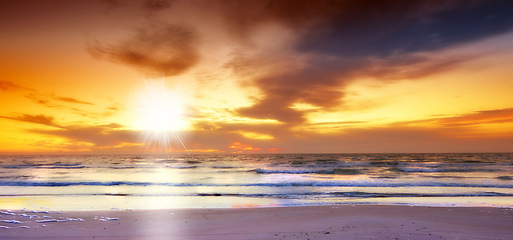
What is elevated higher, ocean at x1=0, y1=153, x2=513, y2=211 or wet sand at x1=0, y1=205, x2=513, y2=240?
wet sand at x1=0, y1=205, x2=513, y2=240

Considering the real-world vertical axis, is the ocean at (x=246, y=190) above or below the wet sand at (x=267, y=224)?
below

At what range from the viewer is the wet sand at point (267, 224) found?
27.9 ft

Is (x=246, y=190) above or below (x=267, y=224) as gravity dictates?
below

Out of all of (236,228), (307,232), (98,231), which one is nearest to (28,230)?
(98,231)

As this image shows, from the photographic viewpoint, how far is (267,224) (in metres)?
9.76

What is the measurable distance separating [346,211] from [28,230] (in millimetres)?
11433

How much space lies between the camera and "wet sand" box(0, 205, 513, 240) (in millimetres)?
8508

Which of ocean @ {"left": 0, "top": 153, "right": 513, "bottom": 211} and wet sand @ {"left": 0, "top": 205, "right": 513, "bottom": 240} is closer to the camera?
wet sand @ {"left": 0, "top": 205, "right": 513, "bottom": 240}

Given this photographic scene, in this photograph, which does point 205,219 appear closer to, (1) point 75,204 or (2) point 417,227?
(2) point 417,227

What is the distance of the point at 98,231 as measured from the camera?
8992 millimetres

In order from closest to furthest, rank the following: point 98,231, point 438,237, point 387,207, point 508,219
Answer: point 438,237 < point 98,231 < point 508,219 < point 387,207

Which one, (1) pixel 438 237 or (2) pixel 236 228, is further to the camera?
(2) pixel 236 228

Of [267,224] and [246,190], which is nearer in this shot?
[267,224]

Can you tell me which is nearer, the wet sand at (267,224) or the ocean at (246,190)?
the wet sand at (267,224)
